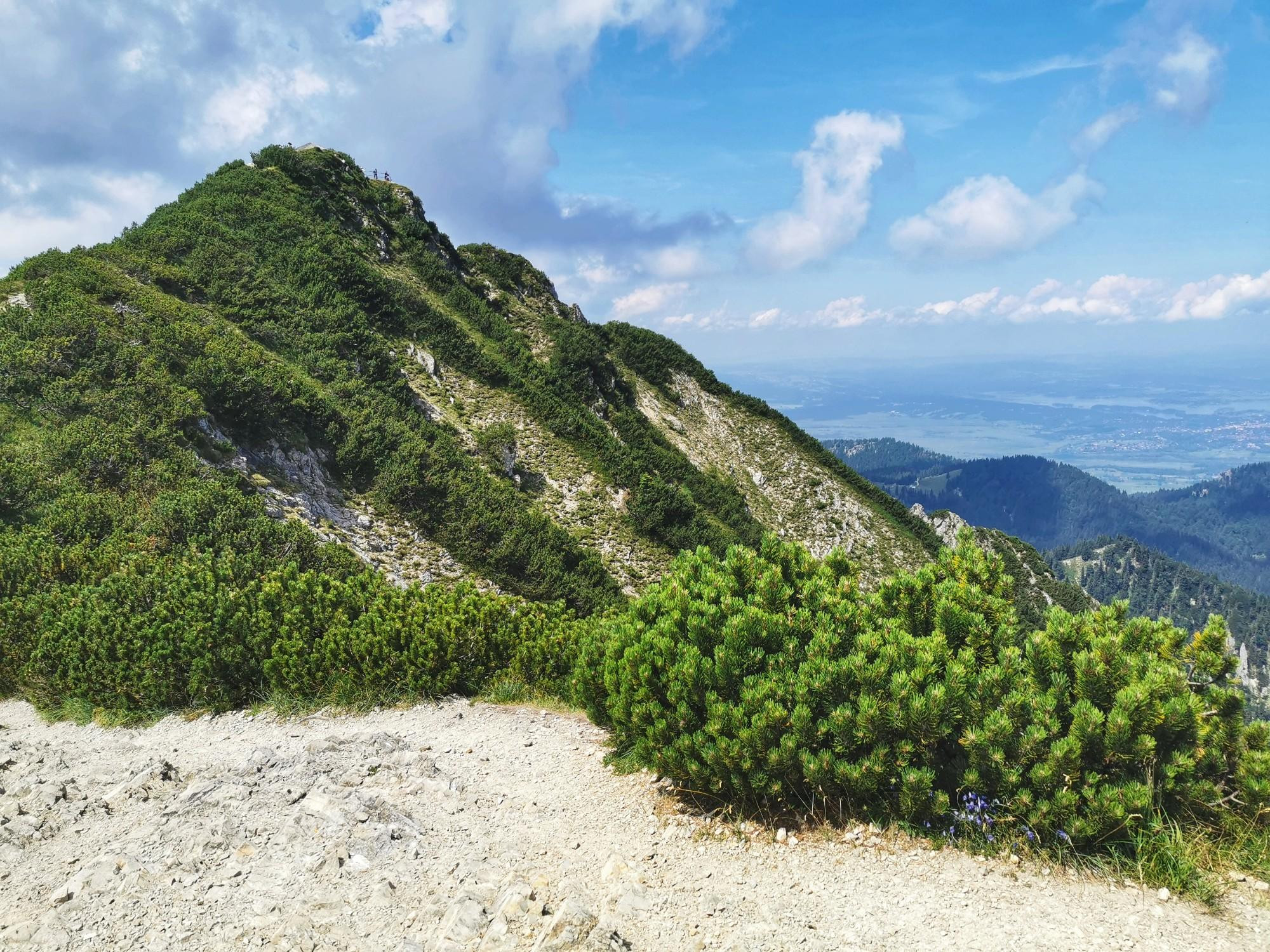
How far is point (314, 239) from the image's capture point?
33844 mm

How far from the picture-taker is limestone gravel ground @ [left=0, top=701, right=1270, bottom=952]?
467cm

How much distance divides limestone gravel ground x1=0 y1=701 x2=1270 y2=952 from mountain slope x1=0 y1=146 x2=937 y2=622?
7.04 metres

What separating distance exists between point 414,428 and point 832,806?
2238 cm

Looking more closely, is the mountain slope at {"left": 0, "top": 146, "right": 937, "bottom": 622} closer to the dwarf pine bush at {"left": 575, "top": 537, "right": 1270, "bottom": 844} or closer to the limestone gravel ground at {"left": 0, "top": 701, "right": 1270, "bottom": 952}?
the limestone gravel ground at {"left": 0, "top": 701, "right": 1270, "bottom": 952}

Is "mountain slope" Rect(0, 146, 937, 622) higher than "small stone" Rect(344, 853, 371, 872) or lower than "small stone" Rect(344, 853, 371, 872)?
higher

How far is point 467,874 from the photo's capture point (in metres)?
5.36

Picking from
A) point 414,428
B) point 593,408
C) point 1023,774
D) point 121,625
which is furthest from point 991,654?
point 593,408

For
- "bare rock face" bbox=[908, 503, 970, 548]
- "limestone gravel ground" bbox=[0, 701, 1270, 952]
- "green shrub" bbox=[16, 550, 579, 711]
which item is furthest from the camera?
"bare rock face" bbox=[908, 503, 970, 548]

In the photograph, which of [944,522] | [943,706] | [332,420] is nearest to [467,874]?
[943,706]

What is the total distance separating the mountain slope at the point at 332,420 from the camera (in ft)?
48.2

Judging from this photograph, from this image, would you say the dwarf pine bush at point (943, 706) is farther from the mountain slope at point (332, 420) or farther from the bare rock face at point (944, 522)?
the bare rock face at point (944, 522)

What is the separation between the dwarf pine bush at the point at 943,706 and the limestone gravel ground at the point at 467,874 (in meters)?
0.57

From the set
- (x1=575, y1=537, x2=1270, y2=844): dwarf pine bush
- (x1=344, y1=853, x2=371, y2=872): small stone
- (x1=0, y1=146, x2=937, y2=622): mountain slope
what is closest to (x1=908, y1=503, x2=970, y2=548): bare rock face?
(x1=0, y1=146, x2=937, y2=622): mountain slope

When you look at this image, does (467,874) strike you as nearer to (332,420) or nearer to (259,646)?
(259,646)
